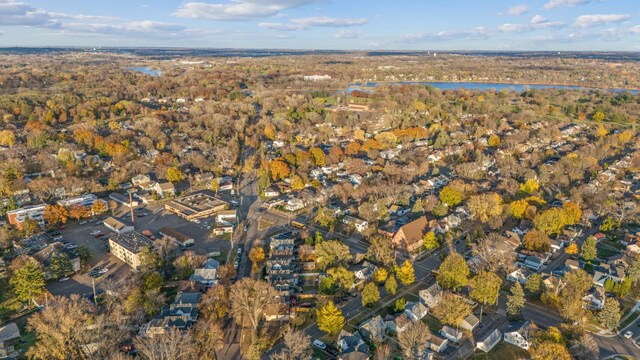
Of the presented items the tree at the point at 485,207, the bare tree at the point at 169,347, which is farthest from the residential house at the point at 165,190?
the tree at the point at 485,207

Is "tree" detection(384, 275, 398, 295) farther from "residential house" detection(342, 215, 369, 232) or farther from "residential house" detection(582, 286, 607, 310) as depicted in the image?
"residential house" detection(582, 286, 607, 310)

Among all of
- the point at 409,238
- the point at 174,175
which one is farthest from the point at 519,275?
the point at 174,175

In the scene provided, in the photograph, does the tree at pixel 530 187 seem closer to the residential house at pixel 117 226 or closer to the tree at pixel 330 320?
the tree at pixel 330 320

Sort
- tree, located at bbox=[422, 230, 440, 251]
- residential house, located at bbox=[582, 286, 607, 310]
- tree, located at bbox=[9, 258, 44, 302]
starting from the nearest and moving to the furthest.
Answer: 1. tree, located at bbox=[9, 258, 44, 302]
2. residential house, located at bbox=[582, 286, 607, 310]
3. tree, located at bbox=[422, 230, 440, 251]

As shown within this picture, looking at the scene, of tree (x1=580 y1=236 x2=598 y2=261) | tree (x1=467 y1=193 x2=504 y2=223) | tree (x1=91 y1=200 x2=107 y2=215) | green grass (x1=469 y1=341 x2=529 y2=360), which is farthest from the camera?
tree (x1=91 y1=200 x2=107 y2=215)

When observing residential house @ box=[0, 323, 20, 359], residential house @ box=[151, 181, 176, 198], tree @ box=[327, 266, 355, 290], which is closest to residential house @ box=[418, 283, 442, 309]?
tree @ box=[327, 266, 355, 290]
